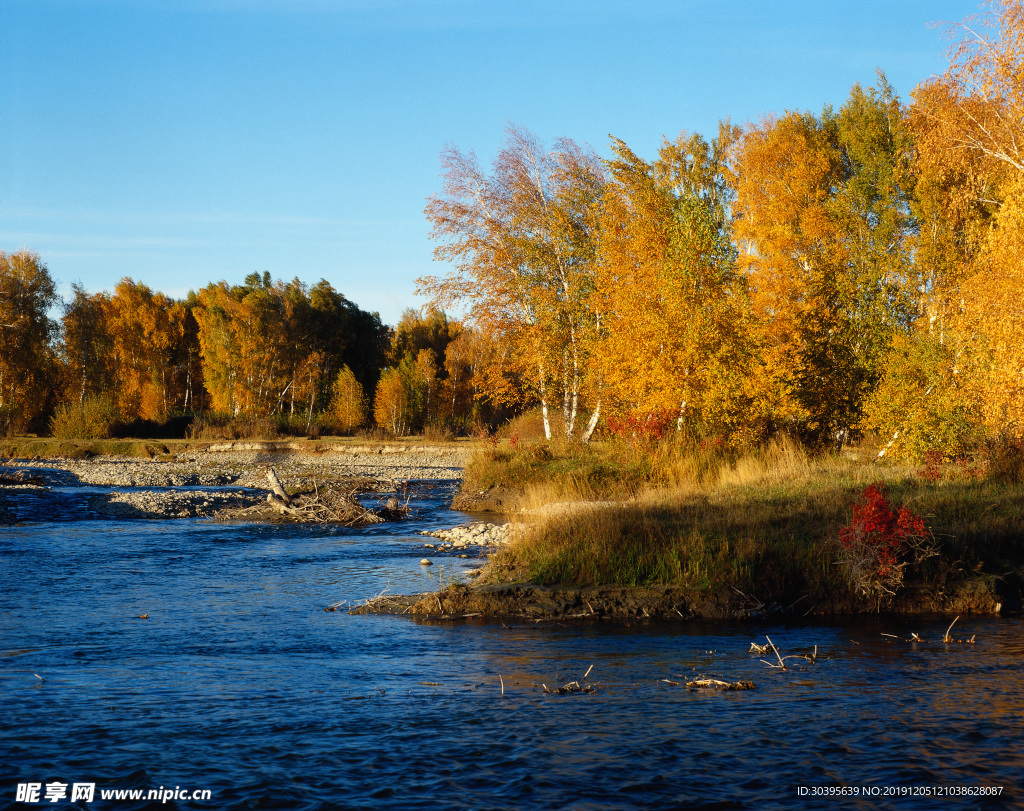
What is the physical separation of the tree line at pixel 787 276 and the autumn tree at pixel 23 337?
118 feet

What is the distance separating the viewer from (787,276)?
29.0 metres

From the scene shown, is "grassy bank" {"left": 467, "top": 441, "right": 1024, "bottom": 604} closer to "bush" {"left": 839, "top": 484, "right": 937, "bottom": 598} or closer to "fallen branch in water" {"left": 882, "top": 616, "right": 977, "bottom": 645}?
"bush" {"left": 839, "top": 484, "right": 937, "bottom": 598}

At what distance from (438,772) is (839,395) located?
2013cm

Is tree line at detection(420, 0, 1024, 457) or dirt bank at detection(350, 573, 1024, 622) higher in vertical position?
tree line at detection(420, 0, 1024, 457)

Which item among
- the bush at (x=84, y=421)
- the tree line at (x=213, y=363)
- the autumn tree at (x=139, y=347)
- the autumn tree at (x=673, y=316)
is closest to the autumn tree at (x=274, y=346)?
the tree line at (x=213, y=363)

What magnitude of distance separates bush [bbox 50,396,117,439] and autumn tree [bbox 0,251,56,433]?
13.2ft

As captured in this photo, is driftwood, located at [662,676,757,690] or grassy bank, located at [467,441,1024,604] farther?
grassy bank, located at [467,441,1024,604]

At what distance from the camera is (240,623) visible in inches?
421

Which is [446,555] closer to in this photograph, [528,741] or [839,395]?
[528,741]

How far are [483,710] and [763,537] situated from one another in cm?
657

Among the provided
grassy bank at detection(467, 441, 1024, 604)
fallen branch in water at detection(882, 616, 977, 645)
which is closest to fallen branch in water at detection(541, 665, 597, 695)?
grassy bank at detection(467, 441, 1024, 604)

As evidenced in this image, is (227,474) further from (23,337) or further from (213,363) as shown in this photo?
(213,363)

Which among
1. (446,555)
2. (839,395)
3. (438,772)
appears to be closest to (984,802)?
(438,772)

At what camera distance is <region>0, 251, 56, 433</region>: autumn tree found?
5100 cm
